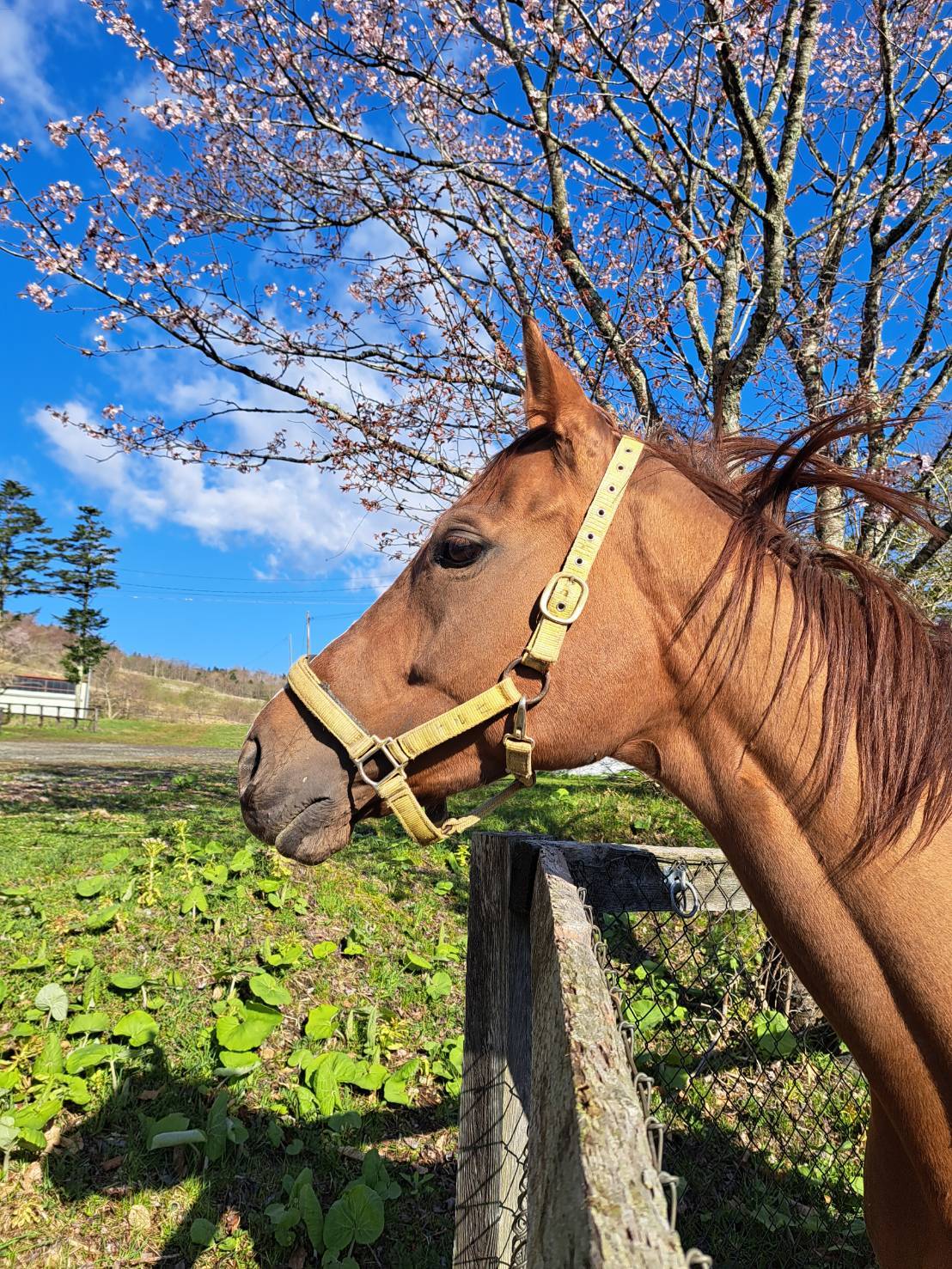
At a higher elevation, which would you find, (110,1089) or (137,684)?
(137,684)

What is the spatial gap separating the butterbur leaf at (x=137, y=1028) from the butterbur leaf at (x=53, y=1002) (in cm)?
27

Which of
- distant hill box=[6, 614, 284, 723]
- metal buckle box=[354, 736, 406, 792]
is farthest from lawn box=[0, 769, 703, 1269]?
Result: distant hill box=[6, 614, 284, 723]

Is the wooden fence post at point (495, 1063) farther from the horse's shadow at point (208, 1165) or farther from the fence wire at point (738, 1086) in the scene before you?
the horse's shadow at point (208, 1165)

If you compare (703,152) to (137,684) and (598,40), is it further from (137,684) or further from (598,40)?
(137,684)

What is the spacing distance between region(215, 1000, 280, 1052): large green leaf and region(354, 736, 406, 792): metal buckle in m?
2.29

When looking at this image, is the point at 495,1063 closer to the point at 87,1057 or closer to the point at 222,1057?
the point at 222,1057

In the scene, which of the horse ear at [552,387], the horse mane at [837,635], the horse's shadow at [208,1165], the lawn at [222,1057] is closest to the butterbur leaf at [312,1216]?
the lawn at [222,1057]

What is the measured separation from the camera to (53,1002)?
3336 mm

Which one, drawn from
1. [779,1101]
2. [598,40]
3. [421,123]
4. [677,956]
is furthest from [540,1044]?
[421,123]

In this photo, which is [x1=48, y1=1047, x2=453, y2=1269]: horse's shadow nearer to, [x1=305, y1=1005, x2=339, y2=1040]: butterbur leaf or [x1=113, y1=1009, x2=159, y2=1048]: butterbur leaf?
[x1=113, y1=1009, x2=159, y2=1048]: butterbur leaf

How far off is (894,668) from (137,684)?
54.3 metres

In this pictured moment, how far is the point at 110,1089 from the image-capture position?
3.04 m

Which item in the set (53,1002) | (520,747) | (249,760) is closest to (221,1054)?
(53,1002)

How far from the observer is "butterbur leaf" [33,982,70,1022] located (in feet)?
10.9
